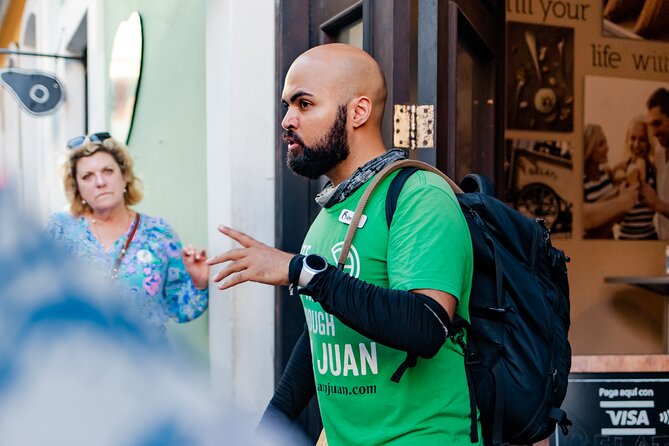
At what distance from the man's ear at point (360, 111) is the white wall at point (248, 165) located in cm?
149

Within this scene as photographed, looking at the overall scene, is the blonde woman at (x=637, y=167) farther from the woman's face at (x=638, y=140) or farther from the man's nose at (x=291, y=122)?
the man's nose at (x=291, y=122)

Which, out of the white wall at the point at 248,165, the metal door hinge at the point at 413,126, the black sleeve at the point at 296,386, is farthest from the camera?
the white wall at the point at 248,165

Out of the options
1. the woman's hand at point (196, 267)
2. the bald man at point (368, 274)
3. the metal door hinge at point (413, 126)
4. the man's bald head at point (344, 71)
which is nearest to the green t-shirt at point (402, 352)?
the bald man at point (368, 274)

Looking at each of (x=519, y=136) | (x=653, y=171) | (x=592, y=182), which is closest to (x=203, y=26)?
(x=519, y=136)

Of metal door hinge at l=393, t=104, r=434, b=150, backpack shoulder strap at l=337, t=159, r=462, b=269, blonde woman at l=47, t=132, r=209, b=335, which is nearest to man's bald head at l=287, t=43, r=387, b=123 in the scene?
backpack shoulder strap at l=337, t=159, r=462, b=269

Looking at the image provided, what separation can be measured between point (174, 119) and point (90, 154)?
0.74 m

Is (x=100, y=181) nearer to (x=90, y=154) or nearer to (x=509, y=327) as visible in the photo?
(x=90, y=154)

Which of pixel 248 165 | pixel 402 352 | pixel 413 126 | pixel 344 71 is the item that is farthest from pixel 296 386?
pixel 248 165

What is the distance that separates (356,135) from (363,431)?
584mm

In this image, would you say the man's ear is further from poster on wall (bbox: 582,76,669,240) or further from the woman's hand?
poster on wall (bbox: 582,76,669,240)

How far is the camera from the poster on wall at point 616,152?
5176mm

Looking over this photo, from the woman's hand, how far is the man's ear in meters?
1.76

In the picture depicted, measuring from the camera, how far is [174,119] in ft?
14.0

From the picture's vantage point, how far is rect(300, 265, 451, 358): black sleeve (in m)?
1.42
